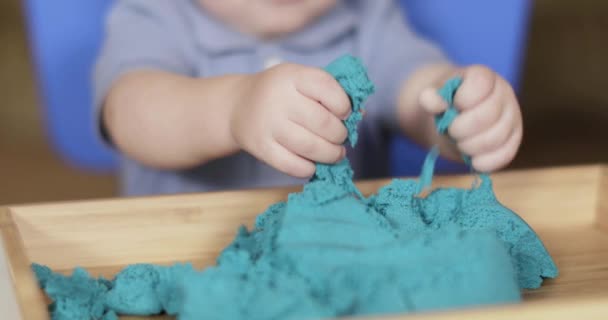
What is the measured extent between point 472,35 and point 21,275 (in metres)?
0.56

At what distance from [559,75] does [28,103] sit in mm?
1319

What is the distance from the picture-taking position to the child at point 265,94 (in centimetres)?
43

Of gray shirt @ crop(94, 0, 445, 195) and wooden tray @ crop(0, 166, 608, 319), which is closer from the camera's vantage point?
wooden tray @ crop(0, 166, 608, 319)

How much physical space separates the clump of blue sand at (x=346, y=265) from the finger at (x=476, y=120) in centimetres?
4

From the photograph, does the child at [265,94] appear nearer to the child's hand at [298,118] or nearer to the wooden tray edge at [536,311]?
the child's hand at [298,118]

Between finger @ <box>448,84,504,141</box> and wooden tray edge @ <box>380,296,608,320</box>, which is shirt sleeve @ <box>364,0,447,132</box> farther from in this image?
wooden tray edge @ <box>380,296,608,320</box>

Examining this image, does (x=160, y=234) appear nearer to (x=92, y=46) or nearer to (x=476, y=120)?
(x=476, y=120)

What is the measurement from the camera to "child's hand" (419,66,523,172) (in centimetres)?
46

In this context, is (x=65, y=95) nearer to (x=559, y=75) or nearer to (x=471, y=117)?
(x=471, y=117)

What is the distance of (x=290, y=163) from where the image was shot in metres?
0.43

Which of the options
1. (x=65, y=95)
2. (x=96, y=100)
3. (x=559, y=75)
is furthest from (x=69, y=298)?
(x=559, y=75)

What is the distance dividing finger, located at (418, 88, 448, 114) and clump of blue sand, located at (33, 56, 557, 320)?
32mm

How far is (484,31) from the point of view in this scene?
776 mm

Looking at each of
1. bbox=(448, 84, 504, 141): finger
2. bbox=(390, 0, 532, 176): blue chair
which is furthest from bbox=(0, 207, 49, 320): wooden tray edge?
bbox=(390, 0, 532, 176): blue chair
